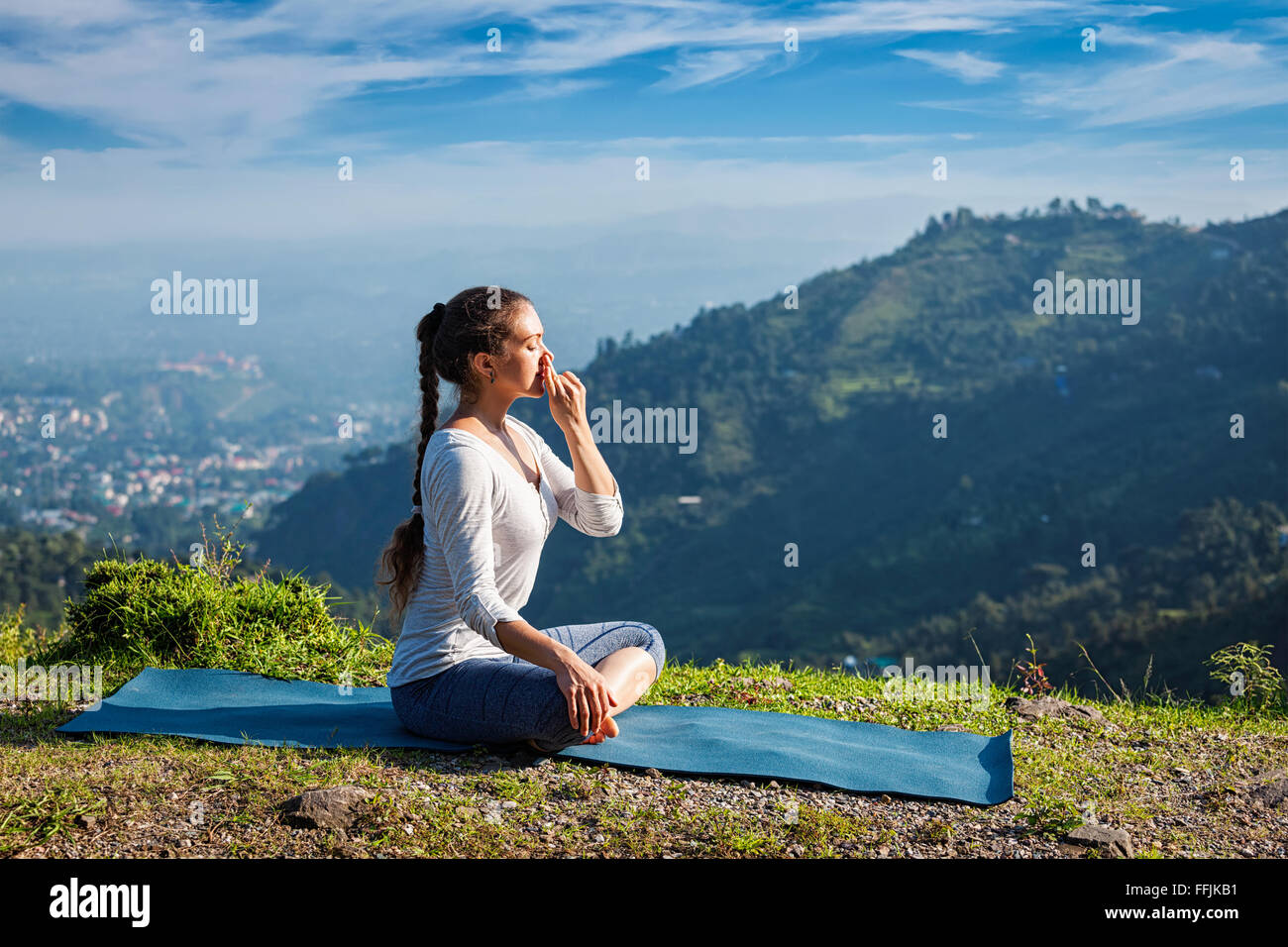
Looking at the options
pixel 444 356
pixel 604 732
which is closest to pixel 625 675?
pixel 604 732

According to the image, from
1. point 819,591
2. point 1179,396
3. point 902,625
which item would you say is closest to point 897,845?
point 902,625

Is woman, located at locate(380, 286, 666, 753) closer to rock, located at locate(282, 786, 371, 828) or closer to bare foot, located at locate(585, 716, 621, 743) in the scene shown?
bare foot, located at locate(585, 716, 621, 743)

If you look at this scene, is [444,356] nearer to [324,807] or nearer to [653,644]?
[653,644]

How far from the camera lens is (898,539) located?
6781 centimetres

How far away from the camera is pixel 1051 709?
4.76 metres

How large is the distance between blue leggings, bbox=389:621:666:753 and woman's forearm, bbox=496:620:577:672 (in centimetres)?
16

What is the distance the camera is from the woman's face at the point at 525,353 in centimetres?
353

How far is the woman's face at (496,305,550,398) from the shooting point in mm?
3531

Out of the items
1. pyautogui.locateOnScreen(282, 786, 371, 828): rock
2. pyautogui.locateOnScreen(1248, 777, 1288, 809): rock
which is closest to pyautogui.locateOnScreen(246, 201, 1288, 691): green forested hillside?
pyautogui.locateOnScreen(1248, 777, 1288, 809): rock

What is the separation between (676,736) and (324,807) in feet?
4.63

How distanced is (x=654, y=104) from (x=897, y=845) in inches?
6341

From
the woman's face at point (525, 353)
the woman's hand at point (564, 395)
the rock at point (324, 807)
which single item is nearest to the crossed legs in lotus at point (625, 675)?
the rock at point (324, 807)

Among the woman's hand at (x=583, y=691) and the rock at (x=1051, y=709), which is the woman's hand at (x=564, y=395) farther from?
the rock at (x=1051, y=709)
